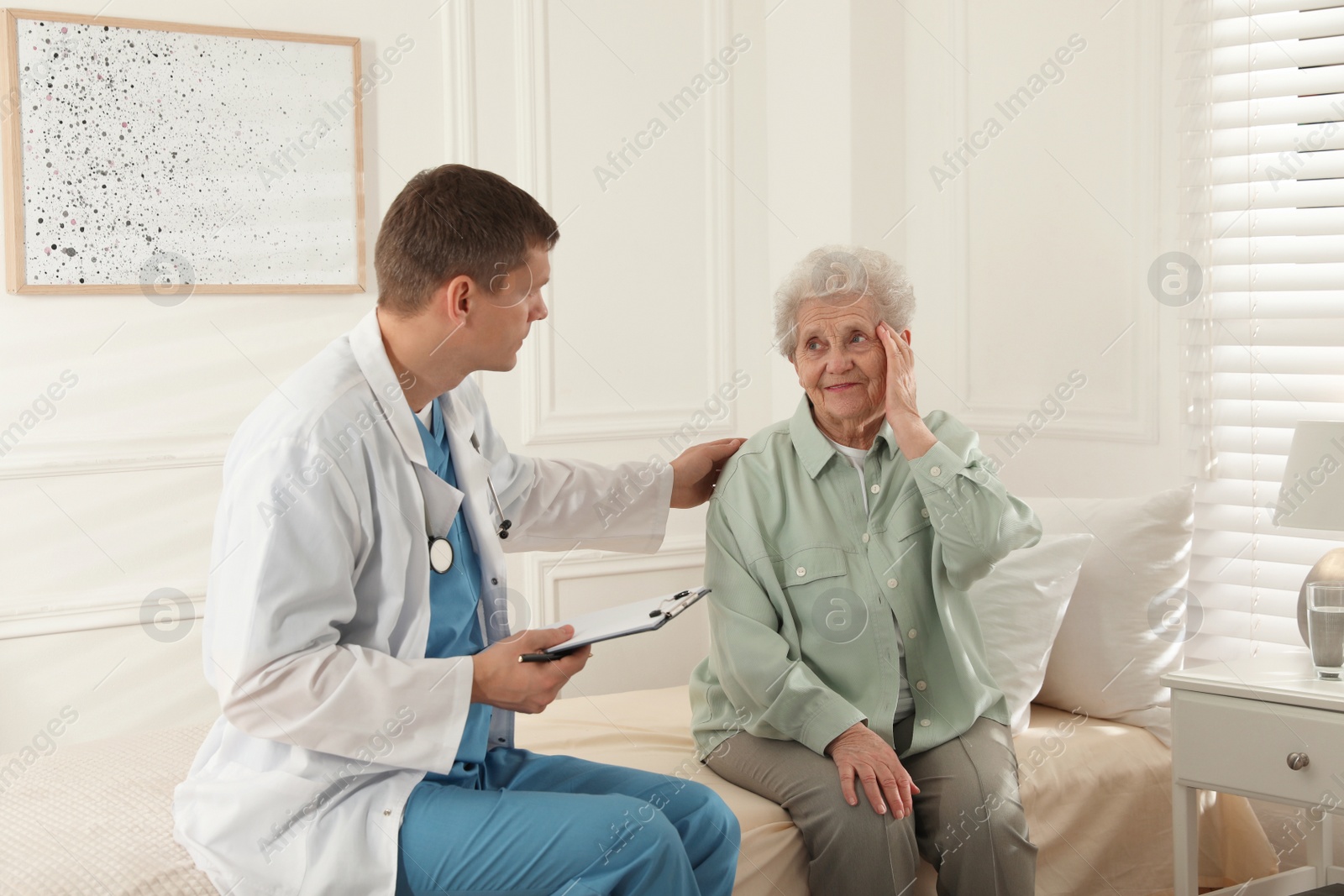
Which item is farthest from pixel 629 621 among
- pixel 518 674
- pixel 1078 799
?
pixel 1078 799

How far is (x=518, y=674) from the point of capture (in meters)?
1.57

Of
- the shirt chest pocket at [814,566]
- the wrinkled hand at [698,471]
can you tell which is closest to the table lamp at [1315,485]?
the shirt chest pocket at [814,566]

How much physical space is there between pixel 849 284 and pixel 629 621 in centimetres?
91

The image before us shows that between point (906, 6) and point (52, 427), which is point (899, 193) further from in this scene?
point (52, 427)

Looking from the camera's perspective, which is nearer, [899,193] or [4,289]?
[4,289]

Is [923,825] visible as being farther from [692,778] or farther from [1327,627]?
[1327,627]

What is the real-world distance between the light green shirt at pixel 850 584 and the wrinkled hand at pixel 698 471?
0.12m

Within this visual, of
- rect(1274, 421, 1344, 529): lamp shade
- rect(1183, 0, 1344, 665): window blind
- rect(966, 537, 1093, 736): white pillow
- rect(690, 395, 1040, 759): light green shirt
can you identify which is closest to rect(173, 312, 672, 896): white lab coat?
rect(690, 395, 1040, 759): light green shirt

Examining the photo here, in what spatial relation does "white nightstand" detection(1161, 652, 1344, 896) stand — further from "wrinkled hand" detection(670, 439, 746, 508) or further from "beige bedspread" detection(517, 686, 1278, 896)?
"wrinkled hand" detection(670, 439, 746, 508)

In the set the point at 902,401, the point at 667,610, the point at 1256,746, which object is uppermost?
the point at 902,401

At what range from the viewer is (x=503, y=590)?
1798 mm

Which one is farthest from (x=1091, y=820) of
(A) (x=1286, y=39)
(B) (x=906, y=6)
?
(B) (x=906, y=6)

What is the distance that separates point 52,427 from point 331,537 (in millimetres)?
1714

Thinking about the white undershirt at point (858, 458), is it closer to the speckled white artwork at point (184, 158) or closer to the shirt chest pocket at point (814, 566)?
the shirt chest pocket at point (814, 566)
